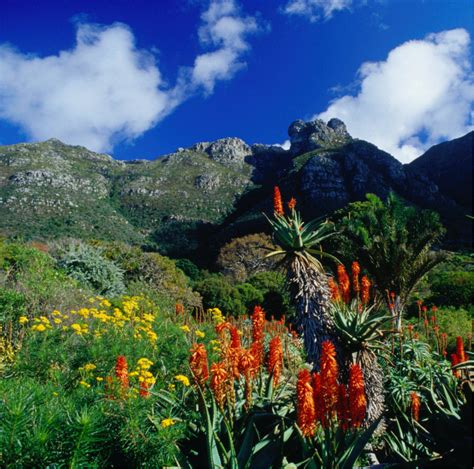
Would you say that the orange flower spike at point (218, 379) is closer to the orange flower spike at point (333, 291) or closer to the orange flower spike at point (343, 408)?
the orange flower spike at point (343, 408)

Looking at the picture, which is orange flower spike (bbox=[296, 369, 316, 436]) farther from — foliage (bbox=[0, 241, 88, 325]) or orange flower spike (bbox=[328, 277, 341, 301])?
foliage (bbox=[0, 241, 88, 325])

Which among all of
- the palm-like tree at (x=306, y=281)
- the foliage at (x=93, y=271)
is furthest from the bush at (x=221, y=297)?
the palm-like tree at (x=306, y=281)

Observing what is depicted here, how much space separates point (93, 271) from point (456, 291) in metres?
16.0

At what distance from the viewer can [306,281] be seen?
A: 16.1ft

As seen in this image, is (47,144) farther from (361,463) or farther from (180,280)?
(361,463)

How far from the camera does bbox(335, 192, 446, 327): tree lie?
13562 mm

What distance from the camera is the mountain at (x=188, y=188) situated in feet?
183

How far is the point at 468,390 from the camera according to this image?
8.41 feet

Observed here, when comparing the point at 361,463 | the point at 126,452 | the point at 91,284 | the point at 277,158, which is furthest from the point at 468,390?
the point at 277,158

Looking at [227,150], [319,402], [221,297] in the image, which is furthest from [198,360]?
[227,150]

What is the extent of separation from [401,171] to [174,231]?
1459 inches

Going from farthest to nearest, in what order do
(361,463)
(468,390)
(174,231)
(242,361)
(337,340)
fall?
(174,231) → (337,340) → (361,463) → (242,361) → (468,390)

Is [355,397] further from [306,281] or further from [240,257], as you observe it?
[240,257]

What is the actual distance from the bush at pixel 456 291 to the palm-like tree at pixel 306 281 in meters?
16.2
